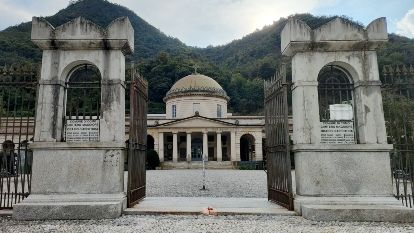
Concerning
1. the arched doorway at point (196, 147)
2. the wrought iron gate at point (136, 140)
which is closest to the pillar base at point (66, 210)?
the wrought iron gate at point (136, 140)

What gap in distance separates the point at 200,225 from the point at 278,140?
2569mm

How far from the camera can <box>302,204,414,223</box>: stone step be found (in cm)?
577

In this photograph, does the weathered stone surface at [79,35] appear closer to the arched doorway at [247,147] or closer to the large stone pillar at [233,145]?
the large stone pillar at [233,145]

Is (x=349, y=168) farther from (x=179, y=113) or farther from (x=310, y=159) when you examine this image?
(x=179, y=113)

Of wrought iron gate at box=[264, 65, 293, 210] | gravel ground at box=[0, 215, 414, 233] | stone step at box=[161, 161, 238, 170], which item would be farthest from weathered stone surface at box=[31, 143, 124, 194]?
stone step at box=[161, 161, 238, 170]

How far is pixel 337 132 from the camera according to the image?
6457 mm

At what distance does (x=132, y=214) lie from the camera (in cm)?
621

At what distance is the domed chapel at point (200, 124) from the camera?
41656mm

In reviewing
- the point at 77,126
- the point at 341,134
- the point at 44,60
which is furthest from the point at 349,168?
the point at 44,60

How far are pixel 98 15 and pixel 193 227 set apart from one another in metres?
105

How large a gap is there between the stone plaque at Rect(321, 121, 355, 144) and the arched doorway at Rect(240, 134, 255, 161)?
37.1 meters

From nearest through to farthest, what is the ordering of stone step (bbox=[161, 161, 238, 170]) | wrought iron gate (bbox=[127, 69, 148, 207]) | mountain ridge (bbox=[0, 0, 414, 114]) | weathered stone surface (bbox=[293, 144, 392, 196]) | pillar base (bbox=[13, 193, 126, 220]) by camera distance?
1. pillar base (bbox=[13, 193, 126, 220])
2. weathered stone surface (bbox=[293, 144, 392, 196])
3. wrought iron gate (bbox=[127, 69, 148, 207])
4. stone step (bbox=[161, 161, 238, 170])
5. mountain ridge (bbox=[0, 0, 414, 114])

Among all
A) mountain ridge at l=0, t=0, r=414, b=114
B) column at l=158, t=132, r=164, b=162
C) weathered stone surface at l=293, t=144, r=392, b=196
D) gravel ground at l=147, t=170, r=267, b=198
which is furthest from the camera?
mountain ridge at l=0, t=0, r=414, b=114

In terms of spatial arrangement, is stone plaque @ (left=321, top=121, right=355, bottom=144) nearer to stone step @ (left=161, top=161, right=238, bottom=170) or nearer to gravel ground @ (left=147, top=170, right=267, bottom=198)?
gravel ground @ (left=147, top=170, right=267, bottom=198)
